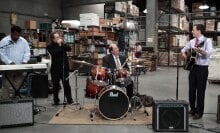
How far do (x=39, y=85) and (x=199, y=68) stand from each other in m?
3.79

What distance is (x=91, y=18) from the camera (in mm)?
12109

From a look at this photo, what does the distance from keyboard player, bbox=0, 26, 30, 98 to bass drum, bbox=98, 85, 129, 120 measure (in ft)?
5.20

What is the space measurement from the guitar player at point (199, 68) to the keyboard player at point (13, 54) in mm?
2879

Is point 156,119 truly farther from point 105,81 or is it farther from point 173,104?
point 105,81

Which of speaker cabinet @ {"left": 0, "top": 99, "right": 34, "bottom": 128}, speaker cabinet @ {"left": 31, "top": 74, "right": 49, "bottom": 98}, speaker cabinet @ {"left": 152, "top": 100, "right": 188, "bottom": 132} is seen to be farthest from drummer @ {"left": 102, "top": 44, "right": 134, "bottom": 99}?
speaker cabinet @ {"left": 31, "top": 74, "right": 49, "bottom": 98}

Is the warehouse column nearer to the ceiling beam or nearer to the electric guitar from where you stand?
the ceiling beam

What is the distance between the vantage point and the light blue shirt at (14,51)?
5621 mm

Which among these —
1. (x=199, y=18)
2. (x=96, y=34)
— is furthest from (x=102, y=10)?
(x=96, y=34)

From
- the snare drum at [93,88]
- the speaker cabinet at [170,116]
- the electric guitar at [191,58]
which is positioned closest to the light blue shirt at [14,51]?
the snare drum at [93,88]

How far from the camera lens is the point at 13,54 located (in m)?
5.70

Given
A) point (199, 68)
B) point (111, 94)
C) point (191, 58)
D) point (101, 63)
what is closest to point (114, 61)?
point (111, 94)

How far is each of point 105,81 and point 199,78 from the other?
5.38 ft

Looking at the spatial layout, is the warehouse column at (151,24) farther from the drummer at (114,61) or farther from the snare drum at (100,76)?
the snare drum at (100,76)

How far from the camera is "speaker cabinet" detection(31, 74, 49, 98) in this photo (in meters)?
7.39
